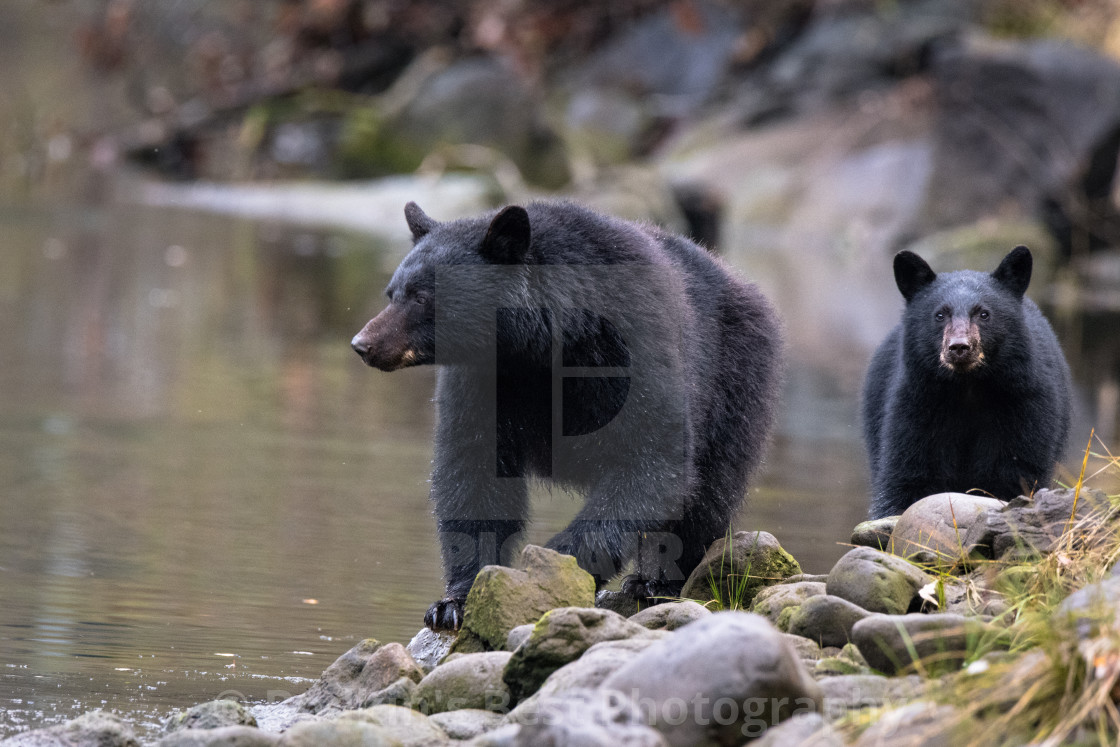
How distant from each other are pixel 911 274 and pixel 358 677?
2.92 meters

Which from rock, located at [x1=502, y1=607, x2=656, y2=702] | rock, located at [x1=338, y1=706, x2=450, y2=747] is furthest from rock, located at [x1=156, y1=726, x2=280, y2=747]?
rock, located at [x1=502, y1=607, x2=656, y2=702]

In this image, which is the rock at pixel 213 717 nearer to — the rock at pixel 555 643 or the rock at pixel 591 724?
the rock at pixel 555 643

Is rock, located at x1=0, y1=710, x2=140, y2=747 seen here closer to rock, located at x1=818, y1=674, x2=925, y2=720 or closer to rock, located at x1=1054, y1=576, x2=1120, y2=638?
rock, located at x1=818, y1=674, x2=925, y2=720

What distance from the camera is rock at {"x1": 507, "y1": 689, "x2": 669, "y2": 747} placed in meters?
3.27

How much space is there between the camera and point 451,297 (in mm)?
5117

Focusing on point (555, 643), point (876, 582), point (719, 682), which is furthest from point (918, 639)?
point (555, 643)

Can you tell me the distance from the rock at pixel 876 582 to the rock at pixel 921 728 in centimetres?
106

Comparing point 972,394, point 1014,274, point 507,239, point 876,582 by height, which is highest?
point 507,239

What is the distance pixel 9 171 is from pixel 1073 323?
65.2 feet

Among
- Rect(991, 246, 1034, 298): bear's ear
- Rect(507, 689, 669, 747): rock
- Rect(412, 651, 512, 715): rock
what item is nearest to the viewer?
Rect(507, 689, 669, 747): rock

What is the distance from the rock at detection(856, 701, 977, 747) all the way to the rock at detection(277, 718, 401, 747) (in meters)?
1.20

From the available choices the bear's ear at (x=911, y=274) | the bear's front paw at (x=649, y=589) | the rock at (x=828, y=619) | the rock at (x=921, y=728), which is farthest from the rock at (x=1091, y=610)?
the bear's ear at (x=911, y=274)

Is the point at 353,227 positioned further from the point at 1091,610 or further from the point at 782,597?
→ the point at 1091,610

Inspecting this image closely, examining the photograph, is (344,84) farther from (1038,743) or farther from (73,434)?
(1038,743)
